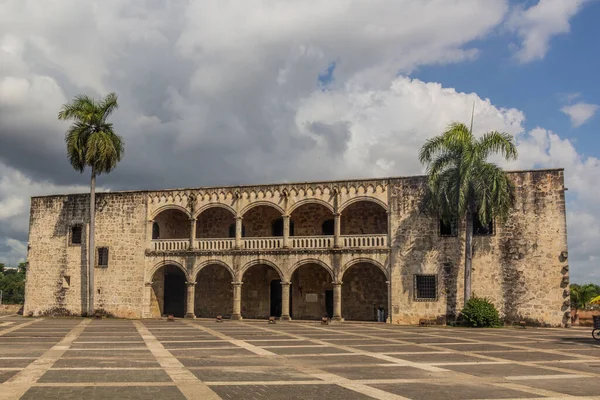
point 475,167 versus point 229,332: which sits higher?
point 475,167

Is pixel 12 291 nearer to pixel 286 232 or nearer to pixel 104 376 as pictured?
pixel 286 232

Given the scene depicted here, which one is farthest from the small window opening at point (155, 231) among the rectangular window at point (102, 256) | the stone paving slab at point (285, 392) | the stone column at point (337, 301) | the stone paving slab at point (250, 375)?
the stone paving slab at point (285, 392)

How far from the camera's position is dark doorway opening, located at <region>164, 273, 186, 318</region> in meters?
35.4

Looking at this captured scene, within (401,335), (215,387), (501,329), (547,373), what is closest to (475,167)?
(501,329)

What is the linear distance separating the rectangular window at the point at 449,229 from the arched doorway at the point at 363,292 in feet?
14.8

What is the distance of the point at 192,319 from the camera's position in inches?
1264

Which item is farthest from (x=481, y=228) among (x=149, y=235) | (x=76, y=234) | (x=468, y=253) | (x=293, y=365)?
(x=76, y=234)

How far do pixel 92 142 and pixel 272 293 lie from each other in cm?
1393

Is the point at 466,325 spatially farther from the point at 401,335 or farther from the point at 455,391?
the point at 455,391

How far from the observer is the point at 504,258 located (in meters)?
28.1

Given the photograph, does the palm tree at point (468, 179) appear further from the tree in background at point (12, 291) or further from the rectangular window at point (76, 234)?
the tree in background at point (12, 291)

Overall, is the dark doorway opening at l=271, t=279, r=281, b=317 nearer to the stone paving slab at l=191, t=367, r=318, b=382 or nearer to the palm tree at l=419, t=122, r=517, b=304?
the palm tree at l=419, t=122, r=517, b=304

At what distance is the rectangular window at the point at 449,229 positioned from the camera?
28891 mm

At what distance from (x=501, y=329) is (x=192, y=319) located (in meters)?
16.6
